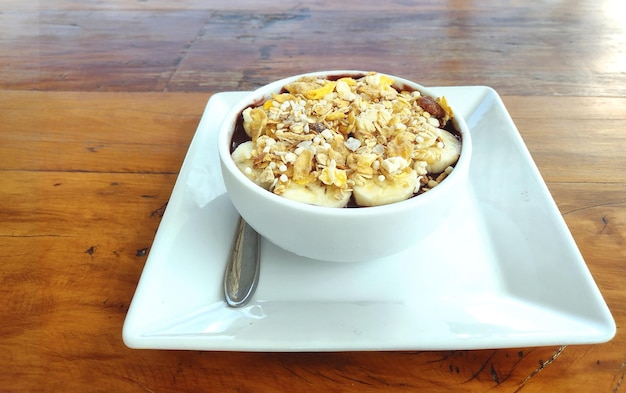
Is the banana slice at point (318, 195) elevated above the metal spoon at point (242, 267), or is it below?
above

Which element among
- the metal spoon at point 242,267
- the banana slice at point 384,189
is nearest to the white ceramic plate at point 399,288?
the metal spoon at point 242,267

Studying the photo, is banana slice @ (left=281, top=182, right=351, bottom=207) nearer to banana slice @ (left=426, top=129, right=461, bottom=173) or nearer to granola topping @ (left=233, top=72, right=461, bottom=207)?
granola topping @ (left=233, top=72, right=461, bottom=207)

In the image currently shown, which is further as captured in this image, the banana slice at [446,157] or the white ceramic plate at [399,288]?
the banana slice at [446,157]

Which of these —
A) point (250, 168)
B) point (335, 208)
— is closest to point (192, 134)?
point (250, 168)

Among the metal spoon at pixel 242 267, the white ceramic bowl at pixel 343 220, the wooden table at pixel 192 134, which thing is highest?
the white ceramic bowl at pixel 343 220

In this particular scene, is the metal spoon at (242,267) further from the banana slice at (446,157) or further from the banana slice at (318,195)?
the banana slice at (446,157)

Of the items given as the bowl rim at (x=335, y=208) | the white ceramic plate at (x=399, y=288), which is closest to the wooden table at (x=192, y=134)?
the white ceramic plate at (x=399, y=288)

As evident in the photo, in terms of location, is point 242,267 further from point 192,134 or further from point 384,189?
point 192,134

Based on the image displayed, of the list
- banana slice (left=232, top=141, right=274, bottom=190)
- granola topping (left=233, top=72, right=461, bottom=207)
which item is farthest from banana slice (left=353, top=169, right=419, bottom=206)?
banana slice (left=232, top=141, right=274, bottom=190)
